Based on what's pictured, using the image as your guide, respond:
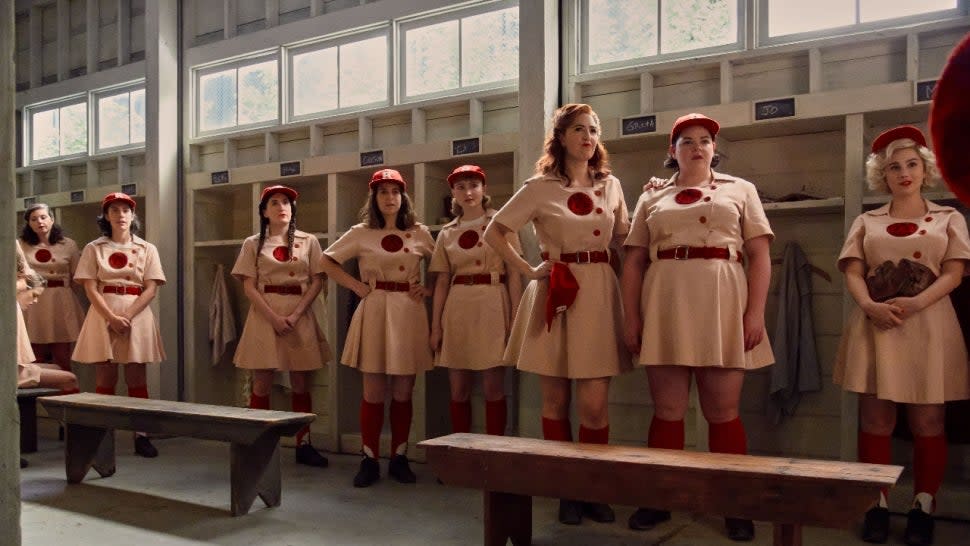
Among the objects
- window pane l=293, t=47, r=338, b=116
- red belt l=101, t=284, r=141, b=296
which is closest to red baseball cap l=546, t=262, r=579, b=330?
window pane l=293, t=47, r=338, b=116

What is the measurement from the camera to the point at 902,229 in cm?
389

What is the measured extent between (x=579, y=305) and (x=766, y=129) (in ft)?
5.92

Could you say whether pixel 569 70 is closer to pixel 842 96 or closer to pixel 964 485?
pixel 842 96

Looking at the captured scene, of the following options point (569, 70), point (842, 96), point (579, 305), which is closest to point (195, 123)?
point (569, 70)

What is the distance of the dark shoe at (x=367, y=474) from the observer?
16.6 feet

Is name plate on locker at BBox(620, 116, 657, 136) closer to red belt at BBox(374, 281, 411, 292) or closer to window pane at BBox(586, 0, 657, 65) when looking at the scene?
window pane at BBox(586, 0, 657, 65)

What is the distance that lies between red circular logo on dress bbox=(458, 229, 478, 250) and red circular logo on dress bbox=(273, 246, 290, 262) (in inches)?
55.3

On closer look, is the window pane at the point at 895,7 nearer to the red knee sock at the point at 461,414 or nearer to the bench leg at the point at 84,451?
the red knee sock at the point at 461,414

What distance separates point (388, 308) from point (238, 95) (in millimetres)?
3286

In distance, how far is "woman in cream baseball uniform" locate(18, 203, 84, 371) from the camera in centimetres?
705

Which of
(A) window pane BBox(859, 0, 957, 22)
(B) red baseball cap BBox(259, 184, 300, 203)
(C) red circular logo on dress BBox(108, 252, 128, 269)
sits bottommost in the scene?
(C) red circular logo on dress BBox(108, 252, 128, 269)

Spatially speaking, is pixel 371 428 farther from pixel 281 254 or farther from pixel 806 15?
pixel 806 15

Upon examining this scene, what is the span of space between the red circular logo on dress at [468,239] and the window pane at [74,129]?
5523mm

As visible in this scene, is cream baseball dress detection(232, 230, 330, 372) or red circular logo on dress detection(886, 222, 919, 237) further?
cream baseball dress detection(232, 230, 330, 372)
